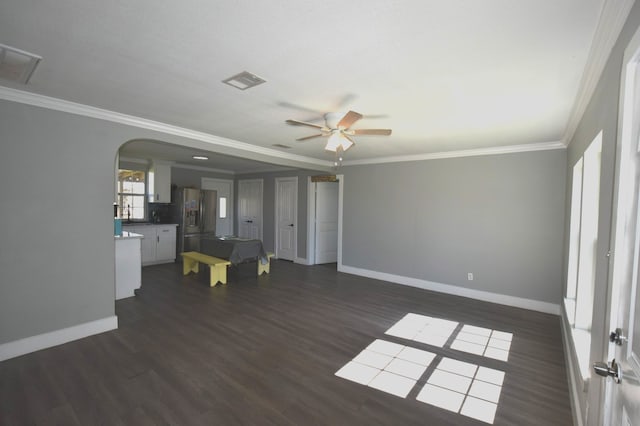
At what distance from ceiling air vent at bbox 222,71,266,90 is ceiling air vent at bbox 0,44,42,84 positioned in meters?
1.28

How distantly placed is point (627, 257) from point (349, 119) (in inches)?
80.8

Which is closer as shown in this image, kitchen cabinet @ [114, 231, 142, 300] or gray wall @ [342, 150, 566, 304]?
gray wall @ [342, 150, 566, 304]

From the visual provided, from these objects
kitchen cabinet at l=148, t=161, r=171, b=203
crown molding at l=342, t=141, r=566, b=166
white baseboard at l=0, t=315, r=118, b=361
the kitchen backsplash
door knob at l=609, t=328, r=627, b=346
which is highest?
crown molding at l=342, t=141, r=566, b=166

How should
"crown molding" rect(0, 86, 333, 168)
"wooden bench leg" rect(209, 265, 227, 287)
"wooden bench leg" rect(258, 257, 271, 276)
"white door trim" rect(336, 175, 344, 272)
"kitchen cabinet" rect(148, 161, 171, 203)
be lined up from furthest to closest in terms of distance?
"kitchen cabinet" rect(148, 161, 171, 203) → "white door trim" rect(336, 175, 344, 272) → "wooden bench leg" rect(258, 257, 271, 276) → "wooden bench leg" rect(209, 265, 227, 287) → "crown molding" rect(0, 86, 333, 168)

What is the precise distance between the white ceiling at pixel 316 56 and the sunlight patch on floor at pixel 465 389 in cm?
245

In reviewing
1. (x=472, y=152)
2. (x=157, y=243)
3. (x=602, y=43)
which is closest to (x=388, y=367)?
(x=602, y=43)

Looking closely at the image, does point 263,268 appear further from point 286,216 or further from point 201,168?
point 201,168

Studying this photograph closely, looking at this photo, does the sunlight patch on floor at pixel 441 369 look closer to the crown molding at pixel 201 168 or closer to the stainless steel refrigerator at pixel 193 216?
the stainless steel refrigerator at pixel 193 216

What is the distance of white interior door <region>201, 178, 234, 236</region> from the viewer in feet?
28.1

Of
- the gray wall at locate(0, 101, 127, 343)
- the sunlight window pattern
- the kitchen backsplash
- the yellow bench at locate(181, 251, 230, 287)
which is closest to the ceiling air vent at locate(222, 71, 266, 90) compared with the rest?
the gray wall at locate(0, 101, 127, 343)

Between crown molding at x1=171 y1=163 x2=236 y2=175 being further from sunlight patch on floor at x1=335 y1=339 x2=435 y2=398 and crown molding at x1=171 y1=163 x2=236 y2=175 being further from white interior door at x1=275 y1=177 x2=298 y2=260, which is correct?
sunlight patch on floor at x1=335 y1=339 x2=435 y2=398

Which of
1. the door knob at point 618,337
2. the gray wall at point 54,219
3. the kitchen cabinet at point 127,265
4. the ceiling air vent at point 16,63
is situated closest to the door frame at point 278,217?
the kitchen cabinet at point 127,265

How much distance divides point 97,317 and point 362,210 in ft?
15.1

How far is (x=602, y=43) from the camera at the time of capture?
5.38ft
